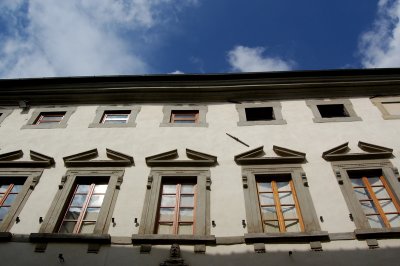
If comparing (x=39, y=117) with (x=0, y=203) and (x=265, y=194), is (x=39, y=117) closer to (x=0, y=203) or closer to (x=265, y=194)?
(x=0, y=203)

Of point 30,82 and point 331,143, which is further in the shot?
point 30,82

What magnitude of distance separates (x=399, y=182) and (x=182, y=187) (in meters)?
4.79

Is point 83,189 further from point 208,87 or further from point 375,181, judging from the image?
point 375,181

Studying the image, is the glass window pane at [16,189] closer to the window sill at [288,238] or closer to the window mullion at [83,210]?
the window mullion at [83,210]

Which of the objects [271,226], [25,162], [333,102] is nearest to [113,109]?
[25,162]

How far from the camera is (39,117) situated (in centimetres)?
1145

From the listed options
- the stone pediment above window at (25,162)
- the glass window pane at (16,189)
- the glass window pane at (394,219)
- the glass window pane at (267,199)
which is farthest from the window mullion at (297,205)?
the glass window pane at (16,189)

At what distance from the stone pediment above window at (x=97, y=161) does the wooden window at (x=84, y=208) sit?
19.1 inches

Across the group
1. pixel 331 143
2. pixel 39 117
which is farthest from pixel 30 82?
pixel 331 143

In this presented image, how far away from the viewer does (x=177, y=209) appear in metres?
7.86

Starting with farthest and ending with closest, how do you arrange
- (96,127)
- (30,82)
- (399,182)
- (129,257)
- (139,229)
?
(30,82)
(96,127)
(399,182)
(139,229)
(129,257)

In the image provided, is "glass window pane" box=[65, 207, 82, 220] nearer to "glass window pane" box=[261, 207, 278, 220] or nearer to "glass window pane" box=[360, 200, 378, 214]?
"glass window pane" box=[261, 207, 278, 220]

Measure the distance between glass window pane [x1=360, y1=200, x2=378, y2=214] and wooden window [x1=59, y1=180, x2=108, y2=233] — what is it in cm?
559

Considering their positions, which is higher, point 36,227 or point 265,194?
point 265,194
